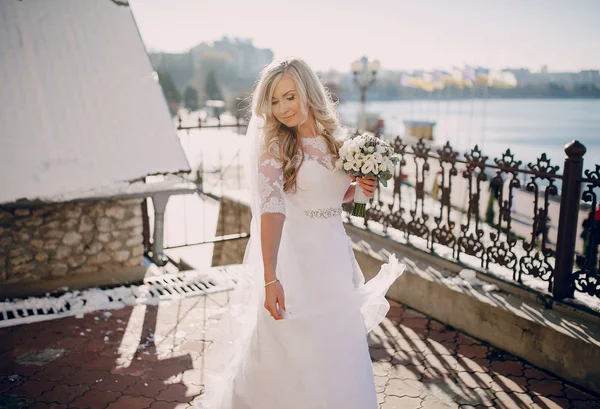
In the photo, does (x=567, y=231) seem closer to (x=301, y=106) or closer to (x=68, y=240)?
(x=301, y=106)

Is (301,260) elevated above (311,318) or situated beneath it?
elevated above

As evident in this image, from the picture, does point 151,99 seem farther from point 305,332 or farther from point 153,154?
point 305,332

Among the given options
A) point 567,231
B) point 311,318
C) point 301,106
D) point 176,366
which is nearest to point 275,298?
point 311,318

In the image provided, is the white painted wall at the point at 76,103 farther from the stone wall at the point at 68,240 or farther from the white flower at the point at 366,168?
the white flower at the point at 366,168

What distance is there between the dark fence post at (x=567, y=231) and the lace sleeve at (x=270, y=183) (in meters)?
2.65

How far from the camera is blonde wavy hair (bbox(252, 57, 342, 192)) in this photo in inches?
100

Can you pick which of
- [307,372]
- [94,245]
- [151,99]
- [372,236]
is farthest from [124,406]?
[151,99]

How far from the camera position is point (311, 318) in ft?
8.68

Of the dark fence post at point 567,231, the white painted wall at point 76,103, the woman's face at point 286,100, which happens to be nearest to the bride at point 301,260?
the woman's face at point 286,100

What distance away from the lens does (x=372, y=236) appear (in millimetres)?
5961

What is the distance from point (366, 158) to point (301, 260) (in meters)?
0.66

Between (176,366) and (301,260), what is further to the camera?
(176,366)

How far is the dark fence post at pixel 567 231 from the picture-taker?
3.97 m

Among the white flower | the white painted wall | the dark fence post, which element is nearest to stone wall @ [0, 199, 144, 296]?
the white painted wall
